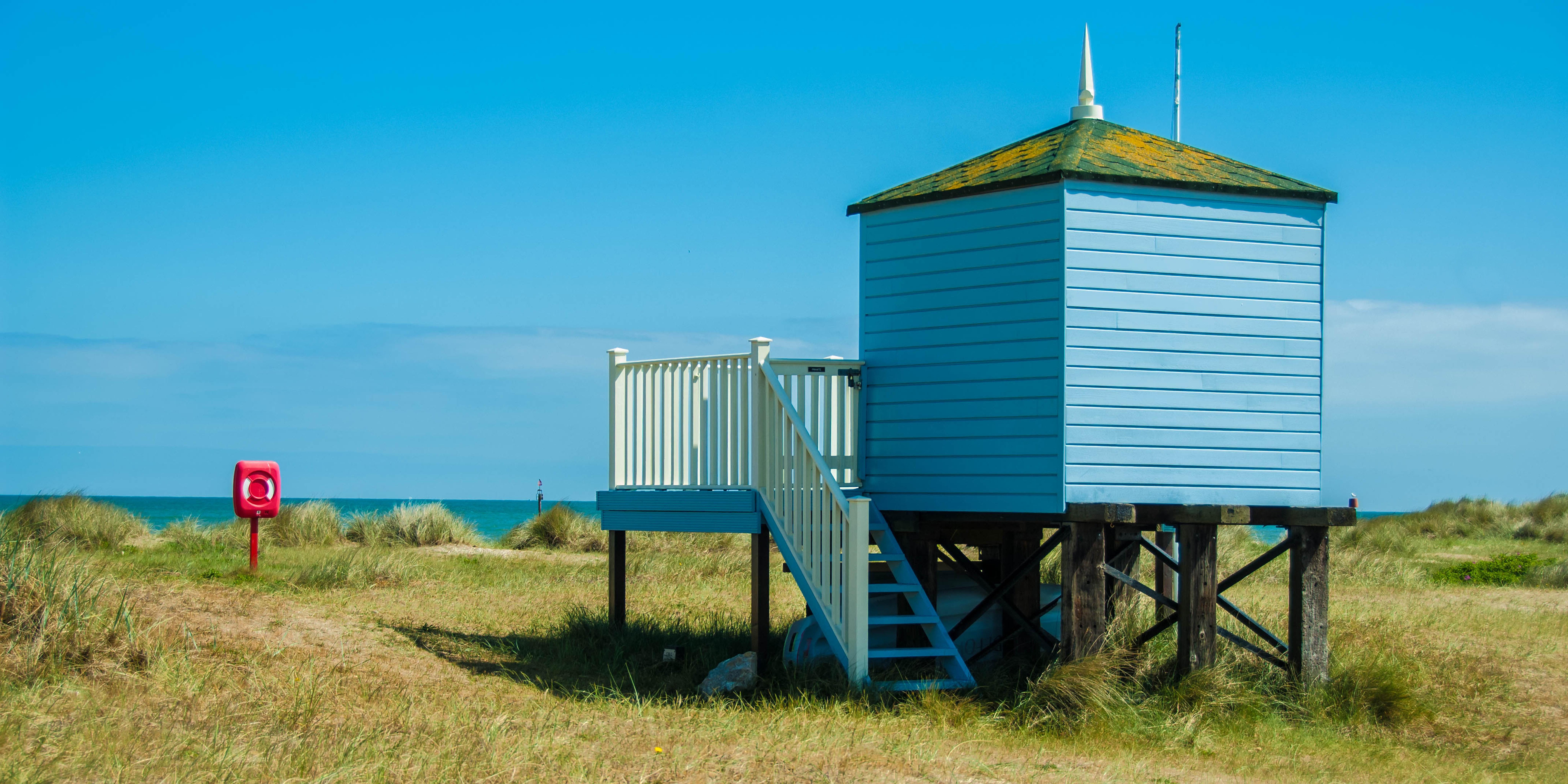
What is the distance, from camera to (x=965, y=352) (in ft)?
34.0

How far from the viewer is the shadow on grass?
9.66m

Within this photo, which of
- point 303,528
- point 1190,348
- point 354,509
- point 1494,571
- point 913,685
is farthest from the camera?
point 354,509

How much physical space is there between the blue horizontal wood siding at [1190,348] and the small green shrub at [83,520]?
15206 millimetres

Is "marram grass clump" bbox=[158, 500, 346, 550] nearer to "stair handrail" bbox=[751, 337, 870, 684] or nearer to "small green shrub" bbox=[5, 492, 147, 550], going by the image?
"small green shrub" bbox=[5, 492, 147, 550]

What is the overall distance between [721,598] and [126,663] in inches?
362

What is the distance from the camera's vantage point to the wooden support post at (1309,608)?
1009 centimetres

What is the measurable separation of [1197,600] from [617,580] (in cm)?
563

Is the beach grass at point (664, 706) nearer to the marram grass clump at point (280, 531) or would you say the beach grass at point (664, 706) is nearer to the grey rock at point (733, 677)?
the grey rock at point (733, 677)

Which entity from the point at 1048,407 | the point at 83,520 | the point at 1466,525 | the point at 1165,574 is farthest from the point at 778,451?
the point at 1466,525

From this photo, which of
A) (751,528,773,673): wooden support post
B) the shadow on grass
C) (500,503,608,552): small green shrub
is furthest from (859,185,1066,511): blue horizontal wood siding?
(500,503,608,552): small green shrub

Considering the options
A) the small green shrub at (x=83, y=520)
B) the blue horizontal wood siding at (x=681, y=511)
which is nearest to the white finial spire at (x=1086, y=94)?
the blue horizontal wood siding at (x=681, y=511)

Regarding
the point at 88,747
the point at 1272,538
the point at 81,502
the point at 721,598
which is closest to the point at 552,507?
the point at 81,502

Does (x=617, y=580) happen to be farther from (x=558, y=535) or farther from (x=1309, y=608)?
(x=558, y=535)

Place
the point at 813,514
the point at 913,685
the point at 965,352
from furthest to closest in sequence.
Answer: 1. the point at 965,352
2. the point at 813,514
3. the point at 913,685
